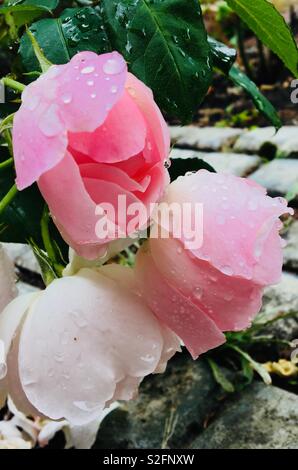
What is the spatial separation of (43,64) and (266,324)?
30.6 inches

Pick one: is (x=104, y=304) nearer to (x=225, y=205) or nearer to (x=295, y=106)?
(x=225, y=205)

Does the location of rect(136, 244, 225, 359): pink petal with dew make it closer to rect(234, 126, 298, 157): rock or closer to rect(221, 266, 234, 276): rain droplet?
rect(221, 266, 234, 276): rain droplet

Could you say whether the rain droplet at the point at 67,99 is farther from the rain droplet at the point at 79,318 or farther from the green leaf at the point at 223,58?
the green leaf at the point at 223,58

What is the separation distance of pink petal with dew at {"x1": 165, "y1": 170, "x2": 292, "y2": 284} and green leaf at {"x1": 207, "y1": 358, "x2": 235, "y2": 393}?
68 cm

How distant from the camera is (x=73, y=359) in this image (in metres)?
0.28

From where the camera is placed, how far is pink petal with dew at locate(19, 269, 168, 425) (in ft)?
0.93

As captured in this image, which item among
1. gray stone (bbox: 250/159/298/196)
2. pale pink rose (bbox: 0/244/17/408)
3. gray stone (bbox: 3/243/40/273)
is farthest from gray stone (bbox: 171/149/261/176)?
pale pink rose (bbox: 0/244/17/408)

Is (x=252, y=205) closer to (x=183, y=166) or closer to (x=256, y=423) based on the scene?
(x=183, y=166)

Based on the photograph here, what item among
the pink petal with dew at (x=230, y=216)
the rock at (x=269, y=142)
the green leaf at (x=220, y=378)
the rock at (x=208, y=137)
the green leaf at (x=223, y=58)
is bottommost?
the rock at (x=208, y=137)

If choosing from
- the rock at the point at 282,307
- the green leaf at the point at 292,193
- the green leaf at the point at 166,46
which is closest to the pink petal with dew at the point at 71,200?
the green leaf at the point at 166,46

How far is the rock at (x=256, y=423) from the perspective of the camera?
814 millimetres

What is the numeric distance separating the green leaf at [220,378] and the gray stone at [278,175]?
0.51 meters

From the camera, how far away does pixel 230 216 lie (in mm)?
273

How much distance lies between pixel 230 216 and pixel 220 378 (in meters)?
0.71
